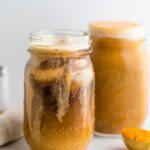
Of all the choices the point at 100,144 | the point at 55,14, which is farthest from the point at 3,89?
the point at 100,144

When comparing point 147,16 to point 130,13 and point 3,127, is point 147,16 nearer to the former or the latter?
point 130,13

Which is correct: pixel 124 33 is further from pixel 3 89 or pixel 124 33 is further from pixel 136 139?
pixel 3 89

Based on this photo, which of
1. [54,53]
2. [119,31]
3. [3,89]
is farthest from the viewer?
[3,89]

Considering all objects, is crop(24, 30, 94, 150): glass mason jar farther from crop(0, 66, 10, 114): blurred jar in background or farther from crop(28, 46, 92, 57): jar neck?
crop(0, 66, 10, 114): blurred jar in background

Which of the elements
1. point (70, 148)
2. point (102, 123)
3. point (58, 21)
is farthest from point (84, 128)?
point (58, 21)

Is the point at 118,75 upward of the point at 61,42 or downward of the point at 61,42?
downward

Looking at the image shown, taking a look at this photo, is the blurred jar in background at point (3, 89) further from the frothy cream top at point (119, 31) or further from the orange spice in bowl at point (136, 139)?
the orange spice in bowl at point (136, 139)
